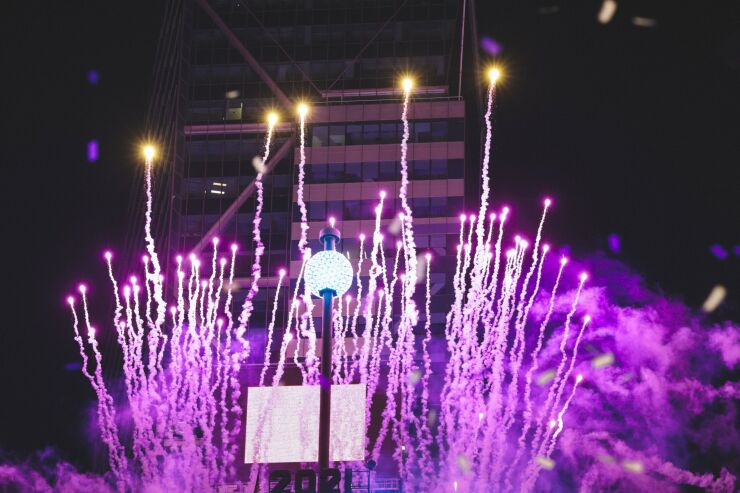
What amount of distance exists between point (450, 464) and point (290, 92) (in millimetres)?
33041

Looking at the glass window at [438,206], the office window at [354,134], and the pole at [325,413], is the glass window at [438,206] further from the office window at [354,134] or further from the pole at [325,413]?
the pole at [325,413]

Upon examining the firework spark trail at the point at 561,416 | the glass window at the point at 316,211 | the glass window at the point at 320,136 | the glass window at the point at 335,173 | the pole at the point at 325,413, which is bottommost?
the firework spark trail at the point at 561,416

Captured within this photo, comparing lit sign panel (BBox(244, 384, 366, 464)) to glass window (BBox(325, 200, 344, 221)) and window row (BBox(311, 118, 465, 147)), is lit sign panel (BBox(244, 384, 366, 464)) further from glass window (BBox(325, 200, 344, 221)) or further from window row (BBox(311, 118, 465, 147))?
window row (BBox(311, 118, 465, 147))

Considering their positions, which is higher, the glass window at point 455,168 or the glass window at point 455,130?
the glass window at point 455,130

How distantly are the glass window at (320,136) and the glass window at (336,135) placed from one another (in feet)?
0.94

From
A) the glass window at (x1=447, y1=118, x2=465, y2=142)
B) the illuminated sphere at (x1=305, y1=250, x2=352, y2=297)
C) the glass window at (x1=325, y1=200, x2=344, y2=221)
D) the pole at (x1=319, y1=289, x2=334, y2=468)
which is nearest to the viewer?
the pole at (x1=319, y1=289, x2=334, y2=468)

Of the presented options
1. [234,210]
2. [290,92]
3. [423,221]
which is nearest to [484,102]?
[423,221]

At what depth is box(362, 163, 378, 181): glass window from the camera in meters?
56.5

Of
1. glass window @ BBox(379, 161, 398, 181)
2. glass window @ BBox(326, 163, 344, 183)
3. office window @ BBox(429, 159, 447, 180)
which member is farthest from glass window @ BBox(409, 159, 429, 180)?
glass window @ BBox(326, 163, 344, 183)

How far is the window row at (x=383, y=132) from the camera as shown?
186ft

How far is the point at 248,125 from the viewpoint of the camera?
60188mm

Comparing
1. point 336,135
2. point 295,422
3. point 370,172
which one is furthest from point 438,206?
point 295,422

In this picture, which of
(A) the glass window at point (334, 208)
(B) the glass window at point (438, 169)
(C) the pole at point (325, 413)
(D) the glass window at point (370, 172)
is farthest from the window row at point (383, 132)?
(C) the pole at point (325, 413)

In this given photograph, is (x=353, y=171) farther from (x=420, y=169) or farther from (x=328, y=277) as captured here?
(x=328, y=277)
